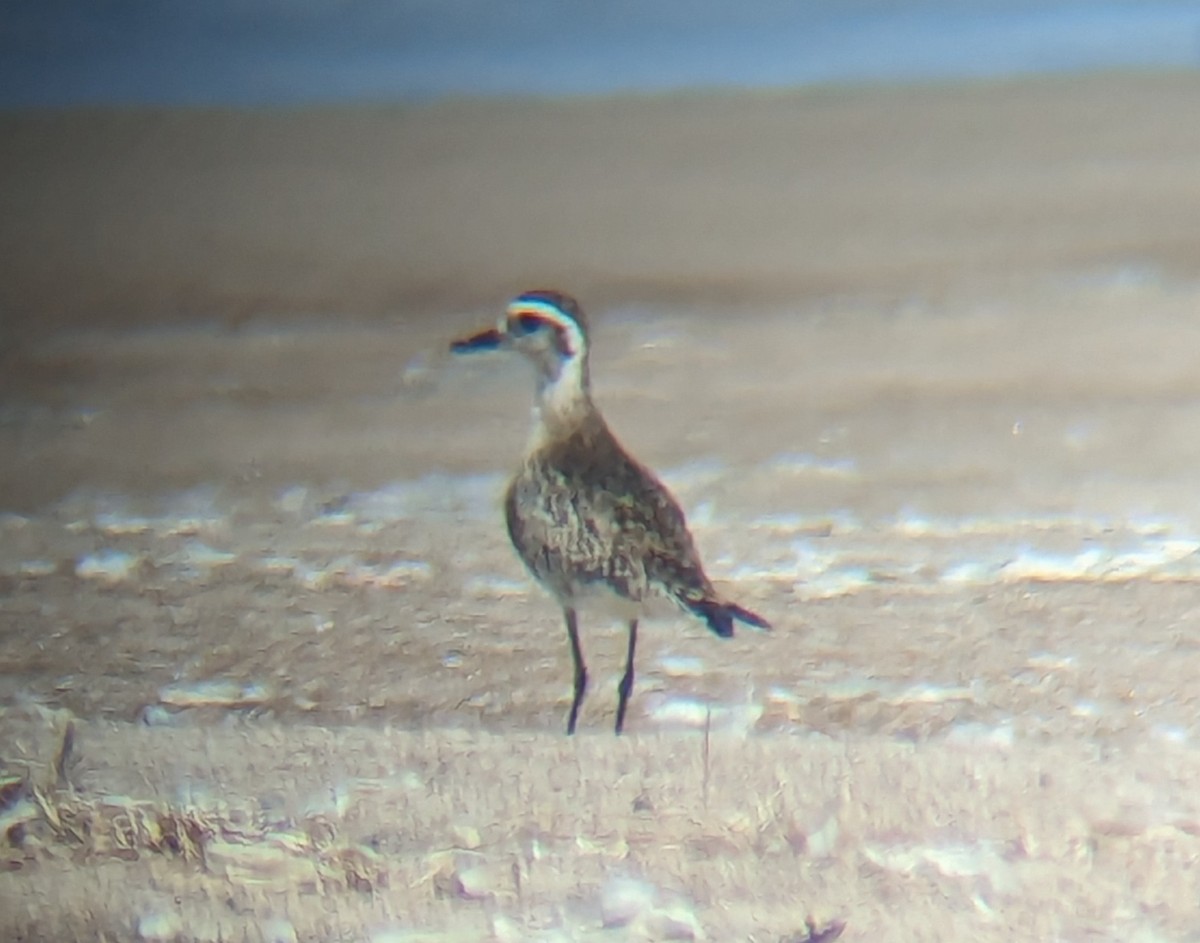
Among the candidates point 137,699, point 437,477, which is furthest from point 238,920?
point 437,477

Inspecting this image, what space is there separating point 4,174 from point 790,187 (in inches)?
32.0

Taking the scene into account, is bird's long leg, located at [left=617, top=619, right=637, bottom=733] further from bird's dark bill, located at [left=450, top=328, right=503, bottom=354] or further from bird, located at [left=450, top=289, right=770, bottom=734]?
bird's dark bill, located at [left=450, top=328, right=503, bottom=354]

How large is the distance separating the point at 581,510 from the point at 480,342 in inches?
8.1

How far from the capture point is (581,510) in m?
1.41

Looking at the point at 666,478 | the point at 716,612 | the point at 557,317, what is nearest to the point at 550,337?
the point at 557,317

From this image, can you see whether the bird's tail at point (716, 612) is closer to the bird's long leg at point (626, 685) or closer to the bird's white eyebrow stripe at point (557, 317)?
the bird's long leg at point (626, 685)

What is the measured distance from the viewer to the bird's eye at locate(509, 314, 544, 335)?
1.47 m

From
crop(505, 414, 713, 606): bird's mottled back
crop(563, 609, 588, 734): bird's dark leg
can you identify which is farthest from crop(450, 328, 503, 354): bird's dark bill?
crop(563, 609, 588, 734): bird's dark leg

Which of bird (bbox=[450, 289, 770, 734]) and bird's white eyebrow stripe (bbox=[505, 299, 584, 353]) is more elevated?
bird's white eyebrow stripe (bbox=[505, 299, 584, 353])

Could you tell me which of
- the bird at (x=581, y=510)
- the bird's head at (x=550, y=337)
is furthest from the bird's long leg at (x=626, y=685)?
the bird's head at (x=550, y=337)

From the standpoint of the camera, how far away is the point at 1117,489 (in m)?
1.44

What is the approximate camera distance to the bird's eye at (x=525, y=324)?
4.83 ft

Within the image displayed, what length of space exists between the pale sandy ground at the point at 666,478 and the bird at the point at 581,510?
0.07 ft

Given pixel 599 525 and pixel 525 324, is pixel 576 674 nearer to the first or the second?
pixel 599 525
